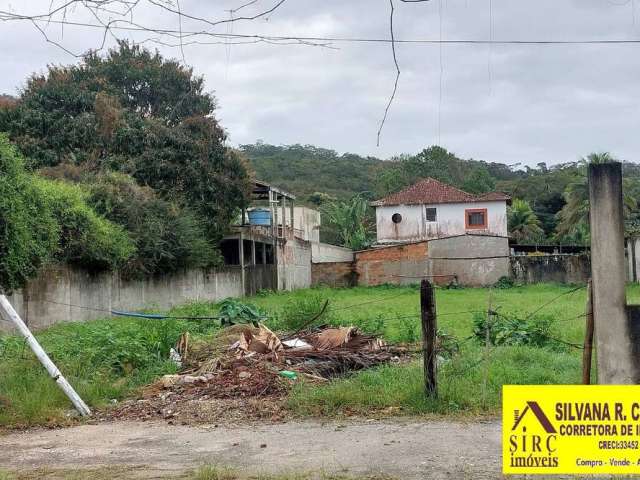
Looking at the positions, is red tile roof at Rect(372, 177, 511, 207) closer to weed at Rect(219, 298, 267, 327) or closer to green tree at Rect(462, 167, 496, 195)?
green tree at Rect(462, 167, 496, 195)

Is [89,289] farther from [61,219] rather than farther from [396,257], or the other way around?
[396,257]

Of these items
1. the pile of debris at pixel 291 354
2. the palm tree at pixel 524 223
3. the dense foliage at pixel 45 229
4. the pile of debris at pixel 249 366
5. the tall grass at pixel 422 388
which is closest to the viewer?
the tall grass at pixel 422 388

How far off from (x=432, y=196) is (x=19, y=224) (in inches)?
1410

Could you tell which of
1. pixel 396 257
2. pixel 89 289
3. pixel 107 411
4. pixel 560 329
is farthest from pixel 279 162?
pixel 107 411

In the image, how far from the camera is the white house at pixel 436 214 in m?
46.1

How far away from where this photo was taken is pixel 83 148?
1093 inches

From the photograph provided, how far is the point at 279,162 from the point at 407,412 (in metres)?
61.9

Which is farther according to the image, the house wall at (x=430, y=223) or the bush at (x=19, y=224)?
the house wall at (x=430, y=223)

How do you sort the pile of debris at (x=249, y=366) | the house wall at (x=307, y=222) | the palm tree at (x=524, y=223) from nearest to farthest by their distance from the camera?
the pile of debris at (x=249, y=366), the house wall at (x=307, y=222), the palm tree at (x=524, y=223)

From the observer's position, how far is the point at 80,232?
62.2 feet

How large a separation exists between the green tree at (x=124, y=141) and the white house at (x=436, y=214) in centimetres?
1910

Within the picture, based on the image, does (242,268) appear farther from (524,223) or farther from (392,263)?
(524,223)

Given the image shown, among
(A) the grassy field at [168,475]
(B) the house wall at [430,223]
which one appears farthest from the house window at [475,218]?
(A) the grassy field at [168,475]

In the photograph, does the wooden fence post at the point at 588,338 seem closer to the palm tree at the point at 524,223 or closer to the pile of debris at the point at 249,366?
the pile of debris at the point at 249,366
